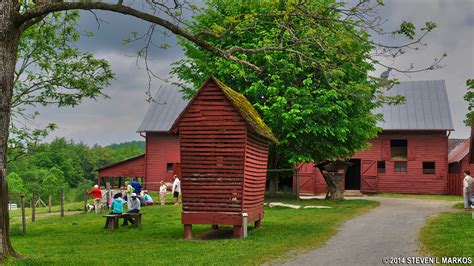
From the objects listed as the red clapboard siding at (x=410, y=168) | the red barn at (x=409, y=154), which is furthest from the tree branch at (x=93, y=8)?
the red clapboard siding at (x=410, y=168)

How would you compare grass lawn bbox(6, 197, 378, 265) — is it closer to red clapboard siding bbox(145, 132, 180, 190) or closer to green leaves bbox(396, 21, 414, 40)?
green leaves bbox(396, 21, 414, 40)

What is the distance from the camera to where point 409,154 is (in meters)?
46.2

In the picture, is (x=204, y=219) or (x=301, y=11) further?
(x=204, y=219)

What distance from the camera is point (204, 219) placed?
53.1ft

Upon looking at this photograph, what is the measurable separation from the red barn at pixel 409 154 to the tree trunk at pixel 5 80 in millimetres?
34876

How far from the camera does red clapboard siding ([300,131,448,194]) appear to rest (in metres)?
45.3

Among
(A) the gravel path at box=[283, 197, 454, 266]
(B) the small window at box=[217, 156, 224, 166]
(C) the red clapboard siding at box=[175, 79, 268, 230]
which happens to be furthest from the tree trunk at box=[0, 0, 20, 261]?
(A) the gravel path at box=[283, 197, 454, 266]

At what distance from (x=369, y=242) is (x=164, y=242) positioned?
5777 mm

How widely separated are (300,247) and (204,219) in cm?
328

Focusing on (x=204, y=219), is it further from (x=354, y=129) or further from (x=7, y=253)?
(x=354, y=129)

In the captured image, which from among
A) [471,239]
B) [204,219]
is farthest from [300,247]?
[471,239]

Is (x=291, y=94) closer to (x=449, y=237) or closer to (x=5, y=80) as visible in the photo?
(x=449, y=237)

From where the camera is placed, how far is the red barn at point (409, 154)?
45.4m

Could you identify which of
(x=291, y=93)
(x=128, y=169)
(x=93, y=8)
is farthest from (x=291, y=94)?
(x=128, y=169)
